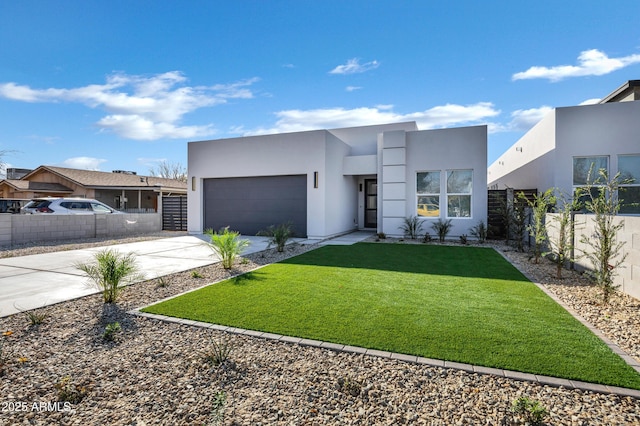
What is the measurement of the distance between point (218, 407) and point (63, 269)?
662 cm

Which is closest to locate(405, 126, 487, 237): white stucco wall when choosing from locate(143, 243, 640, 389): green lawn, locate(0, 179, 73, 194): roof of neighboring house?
locate(143, 243, 640, 389): green lawn

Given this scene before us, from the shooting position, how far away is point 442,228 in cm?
1175

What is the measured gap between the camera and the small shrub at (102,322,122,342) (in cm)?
353

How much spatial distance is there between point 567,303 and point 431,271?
2.43 meters

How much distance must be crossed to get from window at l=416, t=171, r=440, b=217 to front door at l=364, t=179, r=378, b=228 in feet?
10.7

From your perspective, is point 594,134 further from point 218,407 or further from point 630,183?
point 218,407

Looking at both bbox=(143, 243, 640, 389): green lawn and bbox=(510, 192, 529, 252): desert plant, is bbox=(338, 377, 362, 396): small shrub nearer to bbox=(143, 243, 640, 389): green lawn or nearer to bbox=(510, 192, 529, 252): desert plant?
bbox=(143, 243, 640, 389): green lawn

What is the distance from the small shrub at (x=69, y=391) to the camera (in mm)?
2449

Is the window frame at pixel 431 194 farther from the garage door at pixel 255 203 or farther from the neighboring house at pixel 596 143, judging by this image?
the garage door at pixel 255 203

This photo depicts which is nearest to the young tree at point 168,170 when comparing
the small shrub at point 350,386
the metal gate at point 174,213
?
the metal gate at point 174,213

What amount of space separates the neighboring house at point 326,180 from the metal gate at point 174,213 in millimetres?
1716

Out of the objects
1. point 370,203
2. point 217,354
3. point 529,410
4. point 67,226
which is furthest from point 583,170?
point 67,226

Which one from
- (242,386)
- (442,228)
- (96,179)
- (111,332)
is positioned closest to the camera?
(242,386)

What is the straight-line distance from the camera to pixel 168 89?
1373 centimetres
